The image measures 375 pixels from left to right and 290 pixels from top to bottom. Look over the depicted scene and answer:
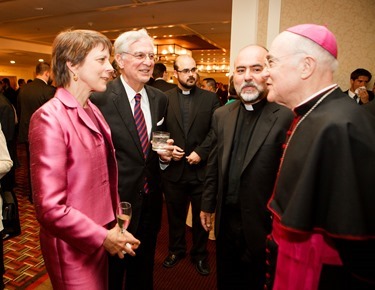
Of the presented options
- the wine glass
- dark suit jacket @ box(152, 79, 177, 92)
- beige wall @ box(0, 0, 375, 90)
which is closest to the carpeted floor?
the wine glass

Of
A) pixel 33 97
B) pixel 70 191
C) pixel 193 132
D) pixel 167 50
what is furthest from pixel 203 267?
pixel 167 50

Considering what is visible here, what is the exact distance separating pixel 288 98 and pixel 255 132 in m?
0.44

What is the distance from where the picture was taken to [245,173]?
1.71 metres

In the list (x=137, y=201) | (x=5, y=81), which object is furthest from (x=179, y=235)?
(x=5, y=81)

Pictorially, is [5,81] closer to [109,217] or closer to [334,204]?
[109,217]

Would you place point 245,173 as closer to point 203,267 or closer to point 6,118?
point 203,267

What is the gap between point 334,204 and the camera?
40.1 inches

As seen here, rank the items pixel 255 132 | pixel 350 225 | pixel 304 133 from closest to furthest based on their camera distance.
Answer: pixel 350 225 < pixel 304 133 < pixel 255 132

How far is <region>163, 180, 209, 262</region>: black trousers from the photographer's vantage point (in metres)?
2.94

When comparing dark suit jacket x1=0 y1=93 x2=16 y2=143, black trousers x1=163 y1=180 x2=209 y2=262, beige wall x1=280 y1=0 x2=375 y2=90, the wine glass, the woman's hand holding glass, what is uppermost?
beige wall x1=280 y1=0 x2=375 y2=90

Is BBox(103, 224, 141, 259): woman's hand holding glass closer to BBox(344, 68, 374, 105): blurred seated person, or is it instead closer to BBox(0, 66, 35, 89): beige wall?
BBox(344, 68, 374, 105): blurred seated person

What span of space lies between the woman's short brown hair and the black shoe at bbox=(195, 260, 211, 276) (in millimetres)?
2192

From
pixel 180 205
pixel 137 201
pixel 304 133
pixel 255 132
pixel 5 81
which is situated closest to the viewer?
pixel 304 133

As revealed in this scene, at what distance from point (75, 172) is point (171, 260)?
201 cm
